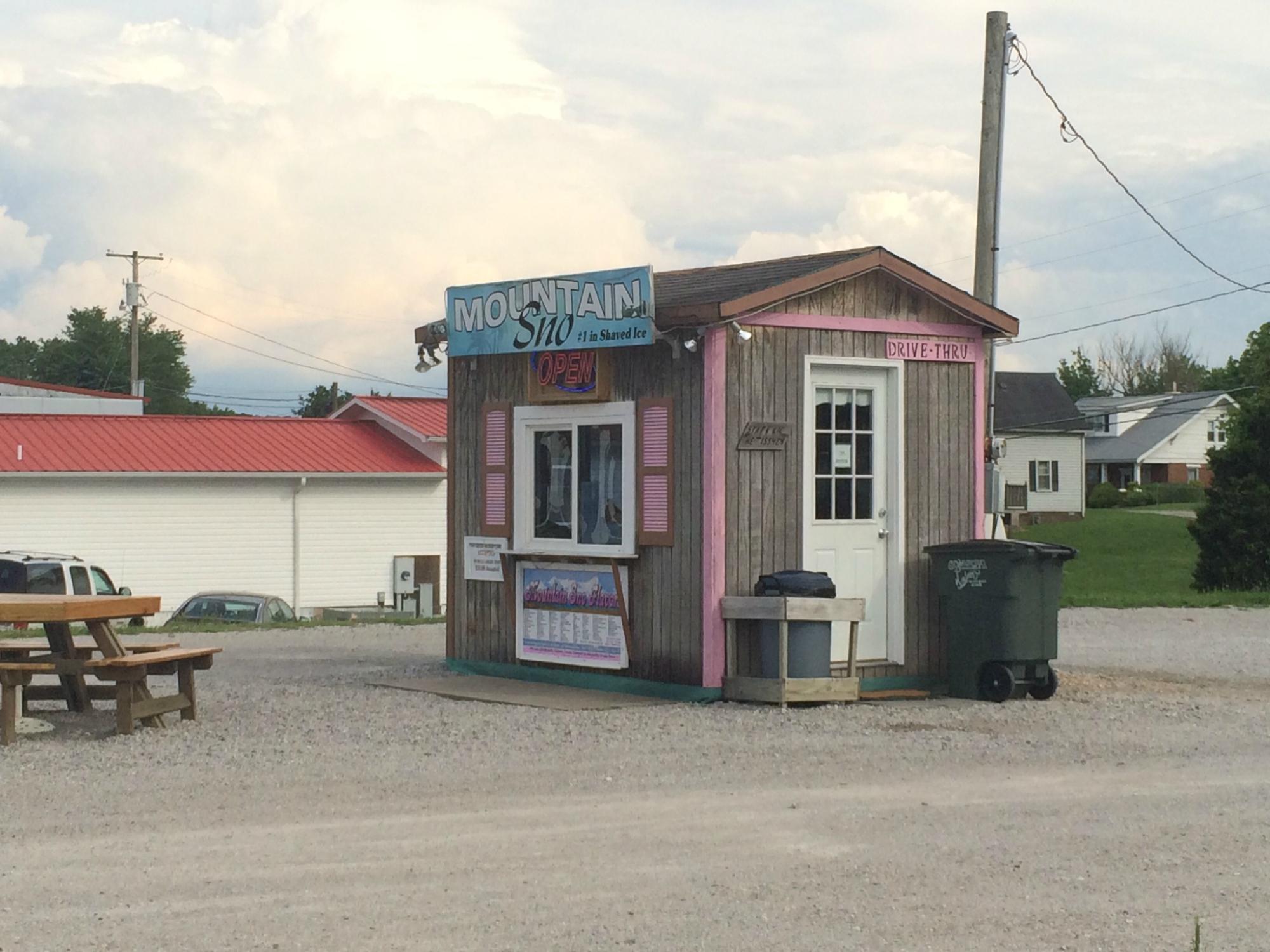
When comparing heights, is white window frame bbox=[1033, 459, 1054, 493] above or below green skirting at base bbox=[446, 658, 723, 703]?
above

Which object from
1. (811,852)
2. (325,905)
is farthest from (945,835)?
(325,905)

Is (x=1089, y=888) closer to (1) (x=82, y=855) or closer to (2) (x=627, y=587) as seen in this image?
(1) (x=82, y=855)

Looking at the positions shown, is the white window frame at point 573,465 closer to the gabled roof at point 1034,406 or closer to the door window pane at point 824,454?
the door window pane at point 824,454

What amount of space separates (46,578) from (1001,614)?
17.4 metres

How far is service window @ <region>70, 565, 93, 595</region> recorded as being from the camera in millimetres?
26250

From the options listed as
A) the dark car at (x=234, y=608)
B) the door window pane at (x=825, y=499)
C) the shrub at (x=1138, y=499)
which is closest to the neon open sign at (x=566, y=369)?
the door window pane at (x=825, y=499)

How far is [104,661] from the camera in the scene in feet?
35.6

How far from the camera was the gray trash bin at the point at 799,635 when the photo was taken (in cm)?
1234

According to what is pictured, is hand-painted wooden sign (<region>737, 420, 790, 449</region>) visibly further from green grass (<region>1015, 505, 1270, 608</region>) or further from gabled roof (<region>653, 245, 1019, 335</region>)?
green grass (<region>1015, 505, 1270, 608</region>)

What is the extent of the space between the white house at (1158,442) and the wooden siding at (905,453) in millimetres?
76351

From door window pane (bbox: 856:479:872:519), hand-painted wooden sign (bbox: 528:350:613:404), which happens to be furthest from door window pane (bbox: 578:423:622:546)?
door window pane (bbox: 856:479:872:519)

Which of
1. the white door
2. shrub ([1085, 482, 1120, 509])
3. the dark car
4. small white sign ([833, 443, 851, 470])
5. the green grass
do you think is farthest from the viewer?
shrub ([1085, 482, 1120, 509])

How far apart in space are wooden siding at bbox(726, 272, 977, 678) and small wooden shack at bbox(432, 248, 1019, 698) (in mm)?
15

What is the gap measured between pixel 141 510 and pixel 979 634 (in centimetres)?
2640
